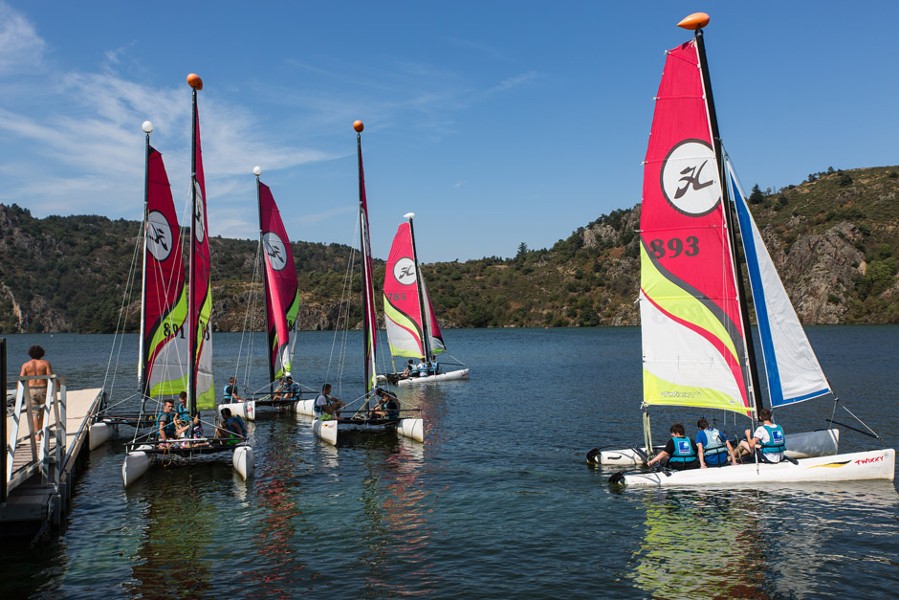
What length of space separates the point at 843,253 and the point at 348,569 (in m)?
119

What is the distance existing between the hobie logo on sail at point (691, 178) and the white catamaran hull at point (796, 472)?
681 centimetres

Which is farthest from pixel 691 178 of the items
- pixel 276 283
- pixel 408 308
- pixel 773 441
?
pixel 408 308

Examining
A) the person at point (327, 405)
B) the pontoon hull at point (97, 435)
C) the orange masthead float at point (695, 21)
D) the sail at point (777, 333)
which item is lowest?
the pontoon hull at point (97, 435)

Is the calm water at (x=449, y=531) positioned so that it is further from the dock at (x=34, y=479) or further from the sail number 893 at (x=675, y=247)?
the sail number 893 at (x=675, y=247)

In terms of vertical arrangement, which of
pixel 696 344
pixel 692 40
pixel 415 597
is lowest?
pixel 415 597

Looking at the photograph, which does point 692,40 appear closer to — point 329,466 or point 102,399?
point 329,466

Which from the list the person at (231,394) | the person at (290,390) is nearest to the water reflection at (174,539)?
the person at (231,394)

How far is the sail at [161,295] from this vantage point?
2325cm

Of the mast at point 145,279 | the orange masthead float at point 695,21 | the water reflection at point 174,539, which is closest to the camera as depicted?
the water reflection at point 174,539

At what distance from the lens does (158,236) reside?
77.2ft

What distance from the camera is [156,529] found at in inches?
608

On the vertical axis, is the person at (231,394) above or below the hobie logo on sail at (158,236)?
below

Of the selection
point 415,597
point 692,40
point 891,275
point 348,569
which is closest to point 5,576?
point 348,569

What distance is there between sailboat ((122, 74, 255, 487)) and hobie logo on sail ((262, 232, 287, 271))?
28.2 ft
